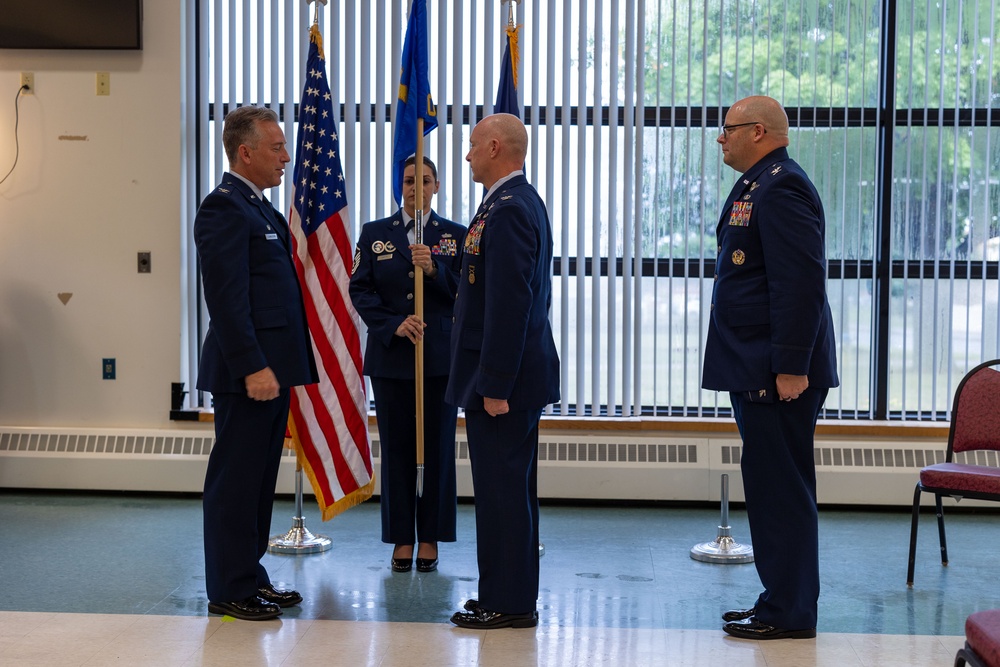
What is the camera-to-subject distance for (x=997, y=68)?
17.1 ft

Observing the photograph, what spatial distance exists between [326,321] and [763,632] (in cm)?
211

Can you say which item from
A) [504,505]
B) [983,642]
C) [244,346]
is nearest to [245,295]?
[244,346]

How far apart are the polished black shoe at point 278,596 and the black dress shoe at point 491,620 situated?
0.59m

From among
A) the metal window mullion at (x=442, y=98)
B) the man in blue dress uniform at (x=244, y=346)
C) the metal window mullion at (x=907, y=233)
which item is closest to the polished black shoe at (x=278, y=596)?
the man in blue dress uniform at (x=244, y=346)

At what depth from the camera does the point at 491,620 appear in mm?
3248

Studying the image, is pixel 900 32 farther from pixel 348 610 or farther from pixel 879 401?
pixel 348 610

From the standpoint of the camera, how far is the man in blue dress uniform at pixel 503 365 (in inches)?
122

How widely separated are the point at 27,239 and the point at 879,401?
4.55 meters

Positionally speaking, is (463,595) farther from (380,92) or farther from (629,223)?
(380,92)

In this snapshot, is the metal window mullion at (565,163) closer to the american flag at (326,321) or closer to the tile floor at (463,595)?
the tile floor at (463,595)

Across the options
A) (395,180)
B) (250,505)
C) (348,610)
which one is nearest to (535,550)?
(348,610)

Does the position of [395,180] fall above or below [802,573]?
above

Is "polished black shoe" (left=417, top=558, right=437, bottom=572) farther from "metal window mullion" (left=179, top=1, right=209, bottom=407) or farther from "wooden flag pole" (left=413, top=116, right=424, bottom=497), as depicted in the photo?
"metal window mullion" (left=179, top=1, right=209, bottom=407)

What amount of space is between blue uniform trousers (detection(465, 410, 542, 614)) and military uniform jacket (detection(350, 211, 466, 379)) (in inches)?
33.0
